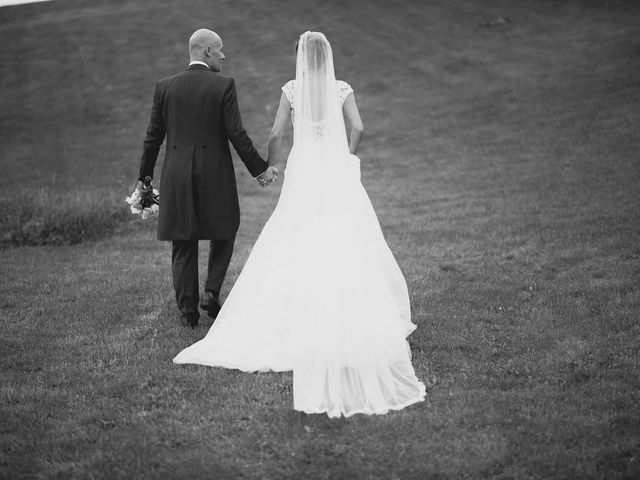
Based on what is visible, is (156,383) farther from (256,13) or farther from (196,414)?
(256,13)

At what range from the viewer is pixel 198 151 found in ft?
21.1

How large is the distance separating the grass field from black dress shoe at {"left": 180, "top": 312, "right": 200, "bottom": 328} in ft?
0.49

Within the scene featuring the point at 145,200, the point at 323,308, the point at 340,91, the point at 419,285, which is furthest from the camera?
the point at 419,285

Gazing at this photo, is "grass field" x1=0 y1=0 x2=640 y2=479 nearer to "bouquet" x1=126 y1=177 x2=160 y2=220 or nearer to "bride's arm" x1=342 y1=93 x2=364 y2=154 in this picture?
"bouquet" x1=126 y1=177 x2=160 y2=220

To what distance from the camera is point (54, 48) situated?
1134 inches

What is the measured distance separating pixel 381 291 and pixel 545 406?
1653 mm

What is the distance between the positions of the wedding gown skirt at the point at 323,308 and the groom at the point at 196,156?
2.57 feet

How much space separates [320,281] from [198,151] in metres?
2.14

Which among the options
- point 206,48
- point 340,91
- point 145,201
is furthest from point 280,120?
point 145,201

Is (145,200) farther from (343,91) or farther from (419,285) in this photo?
(419,285)

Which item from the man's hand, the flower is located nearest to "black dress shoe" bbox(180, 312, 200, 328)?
the flower

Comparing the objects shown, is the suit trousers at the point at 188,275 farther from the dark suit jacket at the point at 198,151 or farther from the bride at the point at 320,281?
the bride at the point at 320,281

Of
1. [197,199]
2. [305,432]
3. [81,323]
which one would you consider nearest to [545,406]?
[305,432]

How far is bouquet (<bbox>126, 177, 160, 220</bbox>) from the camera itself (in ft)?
23.0
